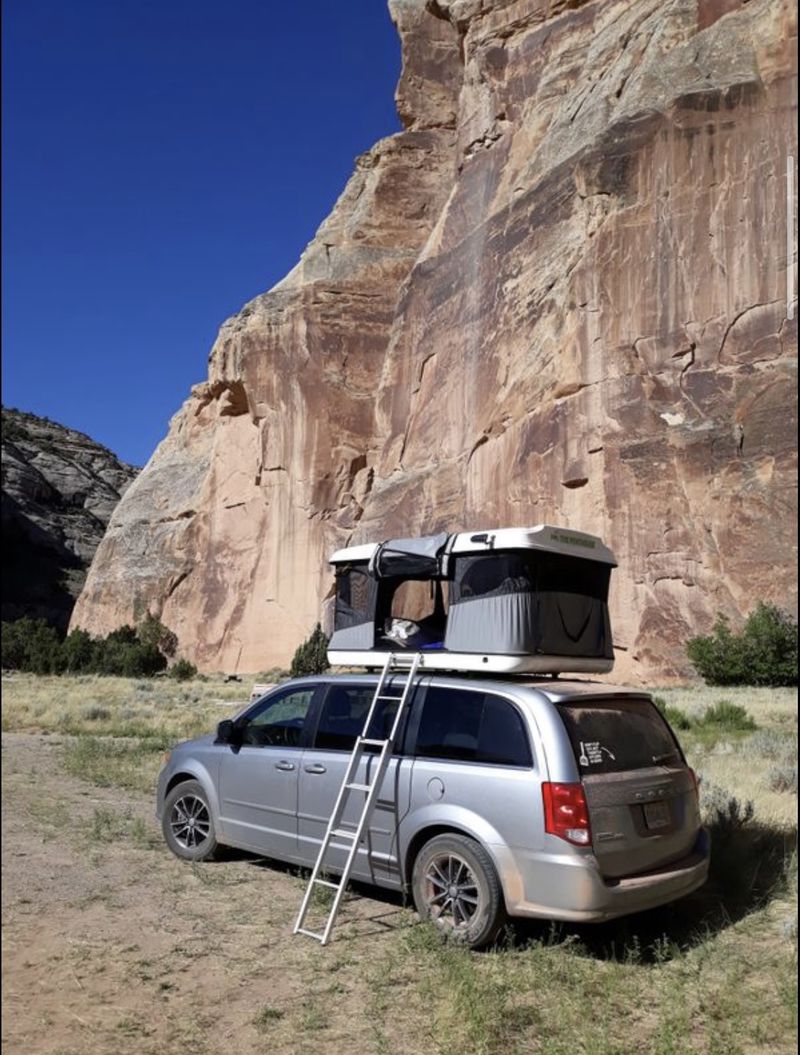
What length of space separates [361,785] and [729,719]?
1303cm

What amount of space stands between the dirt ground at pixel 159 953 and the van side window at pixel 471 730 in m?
1.23

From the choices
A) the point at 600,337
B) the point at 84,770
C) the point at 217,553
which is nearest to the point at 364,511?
the point at 217,553

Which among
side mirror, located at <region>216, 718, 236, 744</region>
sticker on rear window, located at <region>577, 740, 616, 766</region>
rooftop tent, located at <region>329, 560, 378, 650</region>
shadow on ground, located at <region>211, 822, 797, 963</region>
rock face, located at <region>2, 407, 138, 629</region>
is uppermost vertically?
rock face, located at <region>2, 407, 138, 629</region>

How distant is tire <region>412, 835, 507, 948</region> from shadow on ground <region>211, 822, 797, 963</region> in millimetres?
208

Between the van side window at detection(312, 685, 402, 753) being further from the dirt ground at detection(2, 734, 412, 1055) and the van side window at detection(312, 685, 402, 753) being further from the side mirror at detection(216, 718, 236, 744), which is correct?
the dirt ground at detection(2, 734, 412, 1055)

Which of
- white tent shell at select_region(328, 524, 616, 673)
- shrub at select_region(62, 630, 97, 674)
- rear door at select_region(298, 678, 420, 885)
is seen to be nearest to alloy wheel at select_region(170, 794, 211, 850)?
rear door at select_region(298, 678, 420, 885)

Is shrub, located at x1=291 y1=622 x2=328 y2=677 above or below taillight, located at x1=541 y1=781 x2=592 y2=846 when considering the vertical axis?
above

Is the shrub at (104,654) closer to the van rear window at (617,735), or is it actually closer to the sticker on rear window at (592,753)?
the van rear window at (617,735)

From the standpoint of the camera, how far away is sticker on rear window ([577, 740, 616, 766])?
563cm

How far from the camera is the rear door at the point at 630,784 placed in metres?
5.52

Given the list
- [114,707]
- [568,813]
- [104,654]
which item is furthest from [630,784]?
[104,654]

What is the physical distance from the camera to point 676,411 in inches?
1100

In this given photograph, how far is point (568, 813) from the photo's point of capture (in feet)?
17.6

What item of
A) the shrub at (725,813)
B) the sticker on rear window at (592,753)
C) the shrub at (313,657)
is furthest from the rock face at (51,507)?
the sticker on rear window at (592,753)
